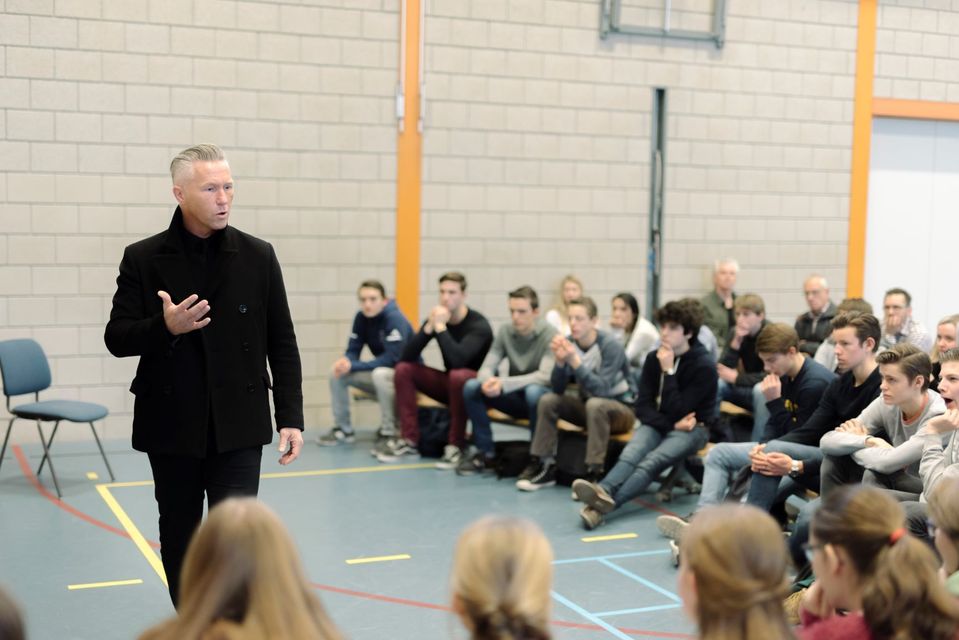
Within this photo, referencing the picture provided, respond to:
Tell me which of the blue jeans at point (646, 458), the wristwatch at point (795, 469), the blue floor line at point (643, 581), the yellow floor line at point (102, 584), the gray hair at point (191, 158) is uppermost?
the gray hair at point (191, 158)

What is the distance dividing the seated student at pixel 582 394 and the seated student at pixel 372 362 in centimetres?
142

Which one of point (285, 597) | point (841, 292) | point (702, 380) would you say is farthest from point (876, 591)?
point (841, 292)

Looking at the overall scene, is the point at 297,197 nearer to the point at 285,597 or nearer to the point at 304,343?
the point at 304,343

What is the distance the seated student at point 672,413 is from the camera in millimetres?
5809

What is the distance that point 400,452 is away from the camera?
7.49 meters

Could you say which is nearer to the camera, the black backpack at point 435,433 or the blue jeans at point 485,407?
the blue jeans at point 485,407

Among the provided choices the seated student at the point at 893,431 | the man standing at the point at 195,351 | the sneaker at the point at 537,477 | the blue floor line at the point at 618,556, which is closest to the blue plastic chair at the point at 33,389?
the sneaker at the point at 537,477

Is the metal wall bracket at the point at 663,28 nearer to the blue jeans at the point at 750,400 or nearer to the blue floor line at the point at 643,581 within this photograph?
the blue jeans at the point at 750,400

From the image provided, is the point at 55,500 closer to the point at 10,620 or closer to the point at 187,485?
the point at 187,485

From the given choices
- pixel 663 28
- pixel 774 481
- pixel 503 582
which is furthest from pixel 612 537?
pixel 663 28

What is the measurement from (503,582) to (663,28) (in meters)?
8.00

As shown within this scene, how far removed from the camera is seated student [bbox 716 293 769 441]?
696 centimetres

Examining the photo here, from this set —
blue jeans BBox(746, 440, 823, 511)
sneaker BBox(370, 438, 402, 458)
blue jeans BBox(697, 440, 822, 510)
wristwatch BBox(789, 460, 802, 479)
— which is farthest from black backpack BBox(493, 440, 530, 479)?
wristwatch BBox(789, 460, 802, 479)

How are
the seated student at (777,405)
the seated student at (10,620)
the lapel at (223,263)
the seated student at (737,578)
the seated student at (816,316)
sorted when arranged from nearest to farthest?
the seated student at (10,620) < the seated student at (737,578) < the lapel at (223,263) < the seated student at (777,405) < the seated student at (816,316)
